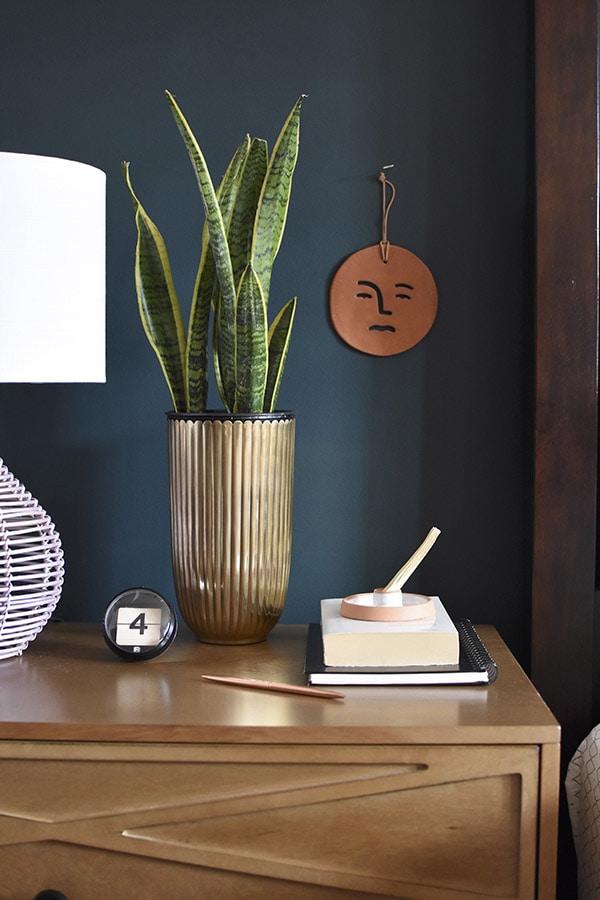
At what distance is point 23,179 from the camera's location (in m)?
1.24

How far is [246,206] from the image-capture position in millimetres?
1438

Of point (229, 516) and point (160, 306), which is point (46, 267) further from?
point (229, 516)

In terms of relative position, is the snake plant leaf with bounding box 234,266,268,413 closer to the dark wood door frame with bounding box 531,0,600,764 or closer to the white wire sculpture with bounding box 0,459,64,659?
the white wire sculpture with bounding box 0,459,64,659

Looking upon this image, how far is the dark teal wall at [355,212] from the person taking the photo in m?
1.63

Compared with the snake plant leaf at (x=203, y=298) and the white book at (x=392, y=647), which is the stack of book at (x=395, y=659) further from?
the snake plant leaf at (x=203, y=298)

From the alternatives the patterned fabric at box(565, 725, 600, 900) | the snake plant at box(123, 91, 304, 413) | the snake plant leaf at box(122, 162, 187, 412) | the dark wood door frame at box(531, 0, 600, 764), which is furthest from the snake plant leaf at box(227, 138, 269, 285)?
the patterned fabric at box(565, 725, 600, 900)

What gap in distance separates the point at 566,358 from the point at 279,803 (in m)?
0.82

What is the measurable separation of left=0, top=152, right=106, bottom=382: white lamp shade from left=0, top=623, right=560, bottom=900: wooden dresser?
0.45 meters

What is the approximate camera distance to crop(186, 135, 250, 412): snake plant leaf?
4.66 feet

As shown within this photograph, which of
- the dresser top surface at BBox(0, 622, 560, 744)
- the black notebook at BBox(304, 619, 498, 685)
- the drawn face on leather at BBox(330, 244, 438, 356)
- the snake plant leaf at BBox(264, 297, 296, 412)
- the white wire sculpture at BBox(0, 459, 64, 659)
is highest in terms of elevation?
the drawn face on leather at BBox(330, 244, 438, 356)

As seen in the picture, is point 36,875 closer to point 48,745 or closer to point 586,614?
point 48,745

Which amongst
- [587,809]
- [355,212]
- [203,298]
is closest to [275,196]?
[203,298]

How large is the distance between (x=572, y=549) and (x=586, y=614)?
0.35 ft

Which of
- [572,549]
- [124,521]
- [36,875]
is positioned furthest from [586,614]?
[36,875]
